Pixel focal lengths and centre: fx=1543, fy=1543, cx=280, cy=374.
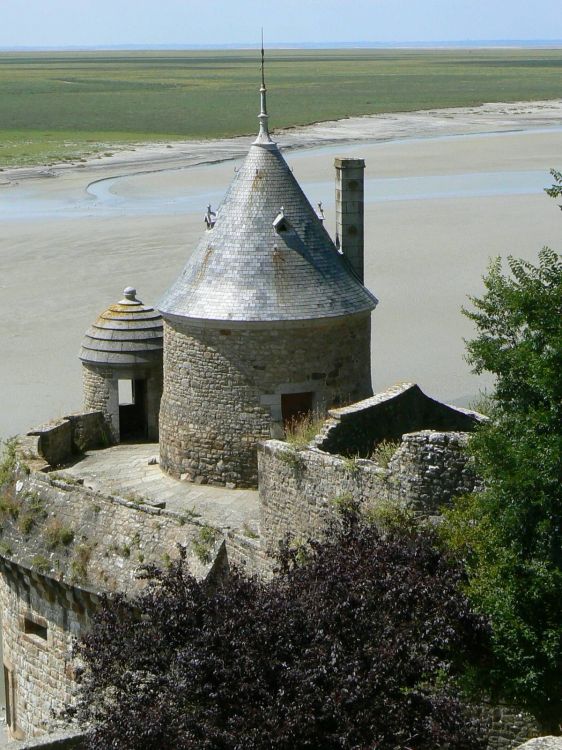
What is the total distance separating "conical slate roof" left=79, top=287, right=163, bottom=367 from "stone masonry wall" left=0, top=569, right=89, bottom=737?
463 centimetres

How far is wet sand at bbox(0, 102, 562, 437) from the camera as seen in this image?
4238cm

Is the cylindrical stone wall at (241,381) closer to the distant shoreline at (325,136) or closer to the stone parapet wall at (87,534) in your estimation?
the stone parapet wall at (87,534)

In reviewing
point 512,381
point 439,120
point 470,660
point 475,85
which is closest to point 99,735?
point 470,660

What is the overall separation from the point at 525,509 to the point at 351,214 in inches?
360

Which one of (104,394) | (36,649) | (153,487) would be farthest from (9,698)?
(104,394)

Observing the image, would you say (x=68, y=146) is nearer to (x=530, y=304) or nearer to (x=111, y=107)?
(x=111, y=107)

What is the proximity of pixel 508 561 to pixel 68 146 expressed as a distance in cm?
8601

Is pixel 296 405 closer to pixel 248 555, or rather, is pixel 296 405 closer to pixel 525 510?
pixel 248 555

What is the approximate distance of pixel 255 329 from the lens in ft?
72.6


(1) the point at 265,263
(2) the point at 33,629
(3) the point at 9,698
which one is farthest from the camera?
(1) the point at 265,263

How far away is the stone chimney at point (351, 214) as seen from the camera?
23922 millimetres

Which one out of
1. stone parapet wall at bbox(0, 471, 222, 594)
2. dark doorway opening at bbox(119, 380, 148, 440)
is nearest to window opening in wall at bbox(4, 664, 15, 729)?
stone parapet wall at bbox(0, 471, 222, 594)

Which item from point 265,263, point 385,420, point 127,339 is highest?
point 265,263

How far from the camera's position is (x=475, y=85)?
166250mm
